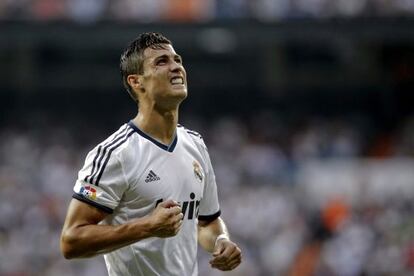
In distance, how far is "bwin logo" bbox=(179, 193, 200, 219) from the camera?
4.67m

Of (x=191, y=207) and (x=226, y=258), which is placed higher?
(x=191, y=207)

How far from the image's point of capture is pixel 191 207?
186 inches

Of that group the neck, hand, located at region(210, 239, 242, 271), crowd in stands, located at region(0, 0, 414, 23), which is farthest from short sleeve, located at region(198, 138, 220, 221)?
crowd in stands, located at region(0, 0, 414, 23)

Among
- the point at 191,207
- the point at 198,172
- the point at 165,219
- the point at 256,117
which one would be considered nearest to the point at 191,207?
the point at 191,207

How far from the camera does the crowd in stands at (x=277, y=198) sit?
13539 mm

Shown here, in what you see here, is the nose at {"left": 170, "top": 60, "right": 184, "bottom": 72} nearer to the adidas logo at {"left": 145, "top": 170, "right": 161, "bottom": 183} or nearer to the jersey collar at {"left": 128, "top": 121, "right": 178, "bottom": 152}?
the jersey collar at {"left": 128, "top": 121, "right": 178, "bottom": 152}

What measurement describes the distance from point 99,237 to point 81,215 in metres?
0.16

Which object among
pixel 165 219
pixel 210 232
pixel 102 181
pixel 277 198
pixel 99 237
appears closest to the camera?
pixel 165 219

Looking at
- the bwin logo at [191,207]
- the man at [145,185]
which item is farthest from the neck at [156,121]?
the bwin logo at [191,207]

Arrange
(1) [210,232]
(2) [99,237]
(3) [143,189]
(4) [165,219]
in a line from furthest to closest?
(1) [210,232] < (3) [143,189] < (2) [99,237] < (4) [165,219]

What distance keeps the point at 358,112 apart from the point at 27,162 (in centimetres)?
717

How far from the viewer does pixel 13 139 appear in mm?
20156

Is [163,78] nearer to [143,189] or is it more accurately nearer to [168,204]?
[143,189]

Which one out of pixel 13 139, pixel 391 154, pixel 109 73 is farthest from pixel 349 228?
pixel 109 73
